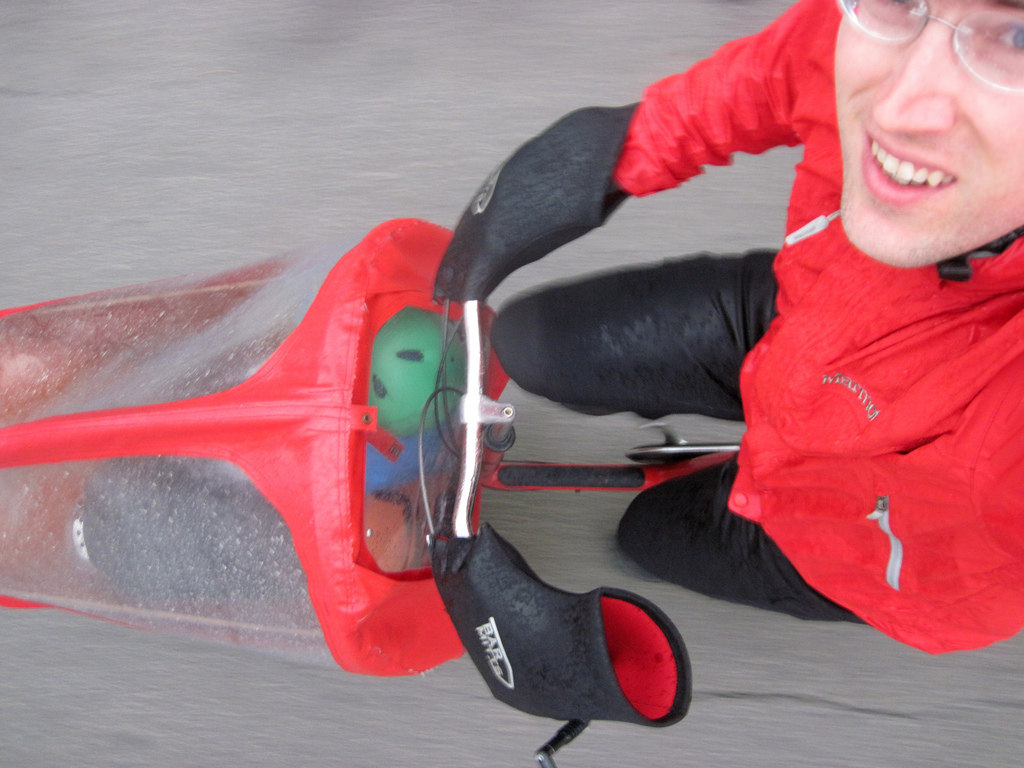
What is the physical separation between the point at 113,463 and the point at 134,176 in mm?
1131

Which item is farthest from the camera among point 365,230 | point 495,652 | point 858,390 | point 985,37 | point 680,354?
point 365,230

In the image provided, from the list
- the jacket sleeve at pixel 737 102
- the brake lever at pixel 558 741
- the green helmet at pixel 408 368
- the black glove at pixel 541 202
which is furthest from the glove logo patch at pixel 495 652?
the jacket sleeve at pixel 737 102

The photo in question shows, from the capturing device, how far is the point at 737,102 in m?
0.90

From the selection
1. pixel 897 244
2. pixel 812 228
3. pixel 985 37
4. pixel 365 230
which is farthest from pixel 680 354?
pixel 365 230

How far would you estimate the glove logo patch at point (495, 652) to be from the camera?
856 mm

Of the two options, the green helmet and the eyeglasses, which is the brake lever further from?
the eyeglasses

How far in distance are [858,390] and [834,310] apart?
81 mm

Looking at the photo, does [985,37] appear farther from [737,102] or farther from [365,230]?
[365,230]

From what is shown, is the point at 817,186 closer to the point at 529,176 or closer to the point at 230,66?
the point at 529,176

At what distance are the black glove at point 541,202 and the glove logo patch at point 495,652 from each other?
37 cm

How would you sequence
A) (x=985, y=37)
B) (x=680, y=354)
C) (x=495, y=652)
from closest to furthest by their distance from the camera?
(x=985, y=37)
(x=495, y=652)
(x=680, y=354)

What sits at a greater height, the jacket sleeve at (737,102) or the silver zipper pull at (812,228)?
the jacket sleeve at (737,102)

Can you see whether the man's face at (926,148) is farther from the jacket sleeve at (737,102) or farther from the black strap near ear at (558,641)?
the black strap near ear at (558,641)

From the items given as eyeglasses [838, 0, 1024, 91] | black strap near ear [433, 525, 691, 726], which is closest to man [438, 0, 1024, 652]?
eyeglasses [838, 0, 1024, 91]
